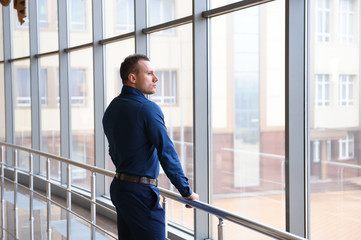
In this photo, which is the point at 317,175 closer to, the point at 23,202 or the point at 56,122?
the point at 23,202

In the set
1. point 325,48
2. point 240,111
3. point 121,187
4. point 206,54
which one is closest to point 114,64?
point 240,111

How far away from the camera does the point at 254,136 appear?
174 inches

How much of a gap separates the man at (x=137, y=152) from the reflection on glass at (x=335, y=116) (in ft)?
4.07

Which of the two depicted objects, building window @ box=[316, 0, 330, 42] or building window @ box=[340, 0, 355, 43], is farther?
building window @ box=[316, 0, 330, 42]

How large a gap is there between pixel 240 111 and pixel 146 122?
278cm

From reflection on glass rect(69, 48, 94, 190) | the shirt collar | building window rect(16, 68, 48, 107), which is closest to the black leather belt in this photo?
the shirt collar

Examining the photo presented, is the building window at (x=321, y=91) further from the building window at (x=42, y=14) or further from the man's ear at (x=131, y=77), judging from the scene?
the building window at (x=42, y=14)

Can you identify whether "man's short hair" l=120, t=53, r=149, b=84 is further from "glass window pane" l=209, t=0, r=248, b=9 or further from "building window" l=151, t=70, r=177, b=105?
"building window" l=151, t=70, r=177, b=105

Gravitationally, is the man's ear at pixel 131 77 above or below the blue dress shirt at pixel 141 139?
above

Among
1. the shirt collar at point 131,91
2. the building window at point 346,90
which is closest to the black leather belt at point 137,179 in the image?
the shirt collar at point 131,91

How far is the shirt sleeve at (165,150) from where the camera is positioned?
1.83 metres

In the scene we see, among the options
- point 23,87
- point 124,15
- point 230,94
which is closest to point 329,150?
point 230,94

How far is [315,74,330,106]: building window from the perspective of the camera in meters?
2.88

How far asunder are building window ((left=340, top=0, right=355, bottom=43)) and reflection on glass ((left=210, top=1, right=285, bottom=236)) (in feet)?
2.63
